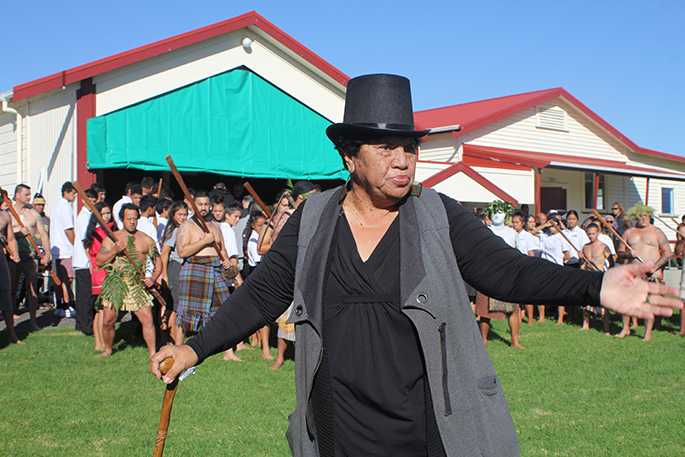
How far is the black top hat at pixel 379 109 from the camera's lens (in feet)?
7.06

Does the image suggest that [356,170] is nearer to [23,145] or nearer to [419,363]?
[419,363]

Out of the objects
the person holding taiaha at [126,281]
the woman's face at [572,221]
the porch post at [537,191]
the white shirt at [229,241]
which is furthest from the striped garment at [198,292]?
the porch post at [537,191]

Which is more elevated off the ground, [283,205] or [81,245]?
[283,205]

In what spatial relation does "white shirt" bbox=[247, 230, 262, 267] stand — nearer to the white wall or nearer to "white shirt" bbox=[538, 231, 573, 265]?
the white wall

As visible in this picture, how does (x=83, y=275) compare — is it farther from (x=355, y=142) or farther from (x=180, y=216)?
(x=355, y=142)

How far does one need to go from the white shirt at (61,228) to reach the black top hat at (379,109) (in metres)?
8.58

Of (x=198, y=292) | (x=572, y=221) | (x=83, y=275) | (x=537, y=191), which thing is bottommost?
(x=198, y=292)

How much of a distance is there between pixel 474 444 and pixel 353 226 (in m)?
0.94

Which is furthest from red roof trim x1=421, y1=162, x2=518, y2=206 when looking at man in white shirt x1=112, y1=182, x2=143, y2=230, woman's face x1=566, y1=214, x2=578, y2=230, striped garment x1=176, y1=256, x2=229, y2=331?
striped garment x1=176, y1=256, x2=229, y2=331

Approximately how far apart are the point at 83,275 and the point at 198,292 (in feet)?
8.44

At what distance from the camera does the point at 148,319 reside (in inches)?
281

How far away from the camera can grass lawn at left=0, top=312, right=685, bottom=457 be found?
4.38 meters

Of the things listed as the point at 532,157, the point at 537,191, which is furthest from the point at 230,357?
the point at 532,157

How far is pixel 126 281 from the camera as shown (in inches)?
280
